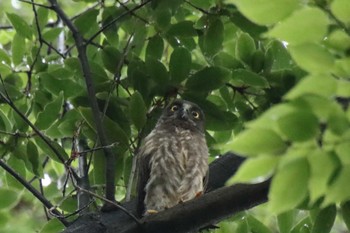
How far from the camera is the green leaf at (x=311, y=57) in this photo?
1.37m

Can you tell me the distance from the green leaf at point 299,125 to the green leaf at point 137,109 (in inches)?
77.5

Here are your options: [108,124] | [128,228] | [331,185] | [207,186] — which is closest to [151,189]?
[207,186]

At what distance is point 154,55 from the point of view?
369 centimetres

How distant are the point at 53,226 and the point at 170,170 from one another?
808mm

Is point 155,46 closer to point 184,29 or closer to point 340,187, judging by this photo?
point 184,29

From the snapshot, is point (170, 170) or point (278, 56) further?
point (170, 170)

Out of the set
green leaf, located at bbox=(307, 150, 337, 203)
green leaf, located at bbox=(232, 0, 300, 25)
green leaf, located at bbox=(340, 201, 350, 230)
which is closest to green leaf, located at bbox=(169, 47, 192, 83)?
green leaf, located at bbox=(340, 201, 350, 230)

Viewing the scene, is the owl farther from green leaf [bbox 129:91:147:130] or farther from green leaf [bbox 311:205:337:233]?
green leaf [bbox 311:205:337:233]

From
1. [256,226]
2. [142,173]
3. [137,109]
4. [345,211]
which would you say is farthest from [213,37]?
[345,211]

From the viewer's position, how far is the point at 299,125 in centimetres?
137

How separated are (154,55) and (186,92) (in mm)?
322

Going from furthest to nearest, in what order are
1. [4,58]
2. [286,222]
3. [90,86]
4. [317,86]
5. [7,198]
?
[4,58] → [286,222] → [7,198] → [90,86] → [317,86]

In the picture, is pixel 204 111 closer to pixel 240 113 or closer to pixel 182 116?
pixel 240 113

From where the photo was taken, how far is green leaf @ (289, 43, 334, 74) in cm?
137
